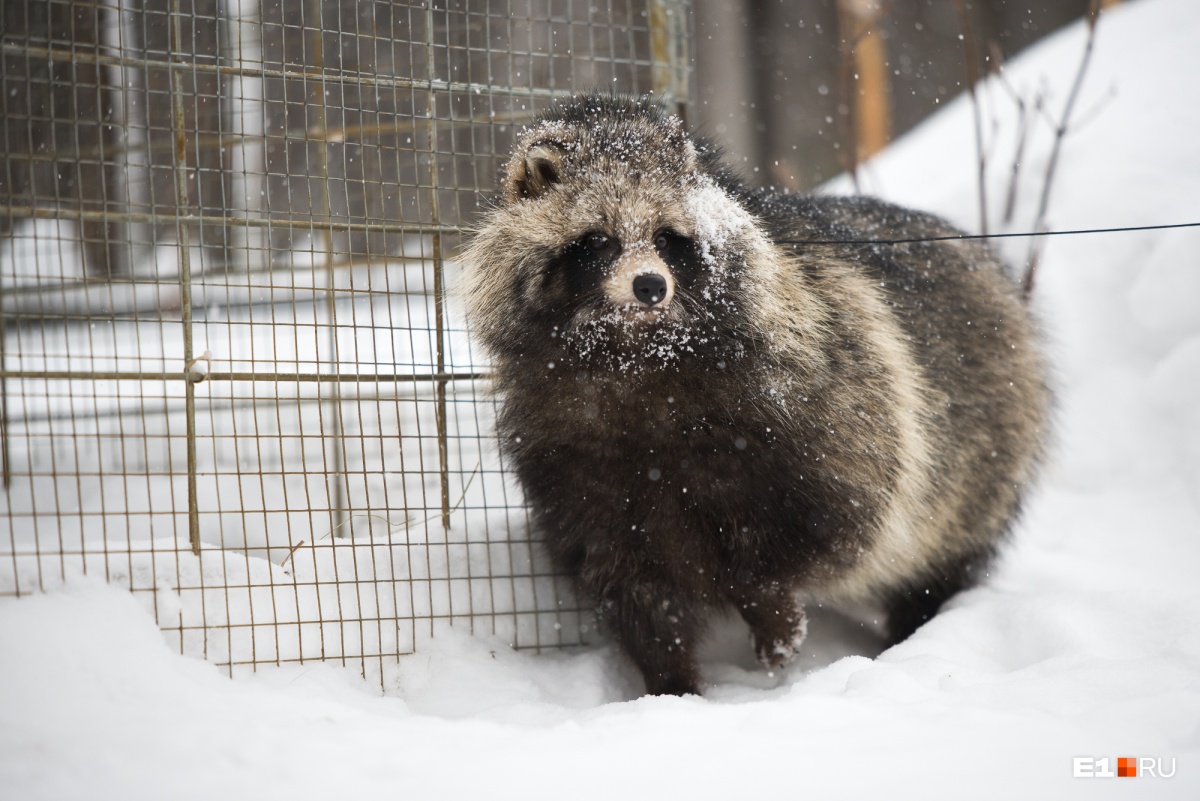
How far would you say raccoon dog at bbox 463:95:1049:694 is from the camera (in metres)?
2.97

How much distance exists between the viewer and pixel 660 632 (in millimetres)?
3307

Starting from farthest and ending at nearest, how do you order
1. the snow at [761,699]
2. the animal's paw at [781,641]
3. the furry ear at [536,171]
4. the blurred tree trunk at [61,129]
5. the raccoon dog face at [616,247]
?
the blurred tree trunk at [61,129]
the animal's paw at [781,641]
the furry ear at [536,171]
the raccoon dog face at [616,247]
the snow at [761,699]

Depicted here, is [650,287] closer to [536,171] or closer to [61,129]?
[536,171]

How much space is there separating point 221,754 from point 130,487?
2.95 meters

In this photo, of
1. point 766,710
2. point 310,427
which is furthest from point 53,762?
point 310,427

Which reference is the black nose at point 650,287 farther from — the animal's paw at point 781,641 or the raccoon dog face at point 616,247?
the animal's paw at point 781,641

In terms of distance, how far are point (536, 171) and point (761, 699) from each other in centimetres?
195

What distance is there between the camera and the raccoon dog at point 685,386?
2.97m

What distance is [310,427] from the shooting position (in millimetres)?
6238

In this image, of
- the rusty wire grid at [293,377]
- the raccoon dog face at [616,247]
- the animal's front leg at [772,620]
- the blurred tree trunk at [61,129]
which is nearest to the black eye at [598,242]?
the raccoon dog face at [616,247]

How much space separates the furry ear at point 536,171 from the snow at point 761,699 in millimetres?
1659

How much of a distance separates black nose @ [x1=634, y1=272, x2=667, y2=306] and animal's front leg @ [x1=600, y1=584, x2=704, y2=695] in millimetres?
1112

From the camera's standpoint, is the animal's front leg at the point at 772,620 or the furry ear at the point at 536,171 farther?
the animal's front leg at the point at 772,620

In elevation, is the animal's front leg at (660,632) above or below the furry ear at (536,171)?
below
